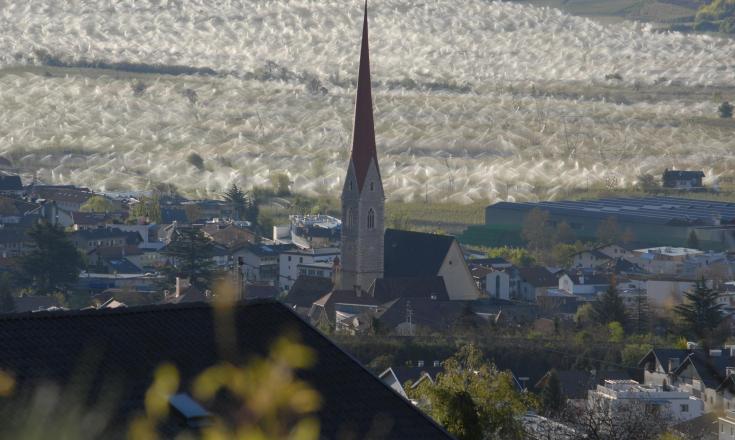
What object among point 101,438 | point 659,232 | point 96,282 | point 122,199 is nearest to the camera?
point 101,438

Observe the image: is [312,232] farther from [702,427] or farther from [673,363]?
[702,427]

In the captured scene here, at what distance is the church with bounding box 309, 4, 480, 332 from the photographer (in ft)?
138

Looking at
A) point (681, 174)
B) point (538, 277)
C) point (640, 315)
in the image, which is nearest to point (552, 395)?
point (640, 315)

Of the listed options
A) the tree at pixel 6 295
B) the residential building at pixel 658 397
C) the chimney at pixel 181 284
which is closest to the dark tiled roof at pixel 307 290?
the chimney at pixel 181 284

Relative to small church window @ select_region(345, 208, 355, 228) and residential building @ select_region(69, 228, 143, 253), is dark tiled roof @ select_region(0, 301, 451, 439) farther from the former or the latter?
residential building @ select_region(69, 228, 143, 253)

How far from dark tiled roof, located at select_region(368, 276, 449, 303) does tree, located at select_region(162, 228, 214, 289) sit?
11.8 ft

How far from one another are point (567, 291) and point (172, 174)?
24.0 metres

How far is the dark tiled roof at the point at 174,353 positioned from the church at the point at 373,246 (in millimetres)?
31639

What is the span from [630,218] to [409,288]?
14881 millimetres

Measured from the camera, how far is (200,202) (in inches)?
2360

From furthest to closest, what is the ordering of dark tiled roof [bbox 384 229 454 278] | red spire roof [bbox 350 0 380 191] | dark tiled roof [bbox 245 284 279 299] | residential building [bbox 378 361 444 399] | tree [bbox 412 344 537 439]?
1. red spire roof [bbox 350 0 380 191]
2. dark tiled roof [bbox 384 229 454 278]
3. dark tiled roof [bbox 245 284 279 299]
4. residential building [bbox 378 361 444 399]
5. tree [bbox 412 344 537 439]

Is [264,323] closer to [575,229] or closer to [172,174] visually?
[575,229]

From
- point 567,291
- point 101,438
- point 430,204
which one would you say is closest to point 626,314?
point 567,291

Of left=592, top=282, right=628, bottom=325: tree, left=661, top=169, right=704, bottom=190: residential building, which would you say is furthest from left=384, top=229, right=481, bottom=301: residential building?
left=661, top=169, right=704, bottom=190: residential building
